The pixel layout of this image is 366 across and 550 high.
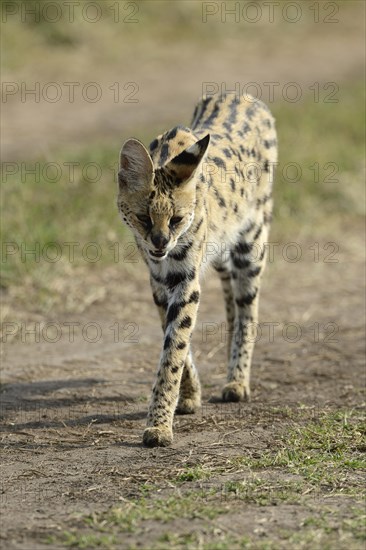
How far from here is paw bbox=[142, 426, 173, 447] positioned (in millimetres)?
5785

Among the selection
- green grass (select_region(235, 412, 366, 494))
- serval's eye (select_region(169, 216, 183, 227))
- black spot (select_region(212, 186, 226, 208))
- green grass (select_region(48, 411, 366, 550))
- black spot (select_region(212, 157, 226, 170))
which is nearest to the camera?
green grass (select_region(48, 411, 366, 550))

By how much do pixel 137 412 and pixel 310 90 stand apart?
421 inches

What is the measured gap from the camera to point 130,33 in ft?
59.1

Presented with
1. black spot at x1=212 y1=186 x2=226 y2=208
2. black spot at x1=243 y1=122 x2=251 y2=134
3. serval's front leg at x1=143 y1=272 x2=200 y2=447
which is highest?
black spot at x1=243 y1=122 x2=251 y2=134

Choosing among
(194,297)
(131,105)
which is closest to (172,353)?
(194,297)

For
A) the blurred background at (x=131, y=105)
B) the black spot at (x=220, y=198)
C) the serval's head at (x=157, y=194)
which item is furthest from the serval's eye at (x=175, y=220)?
the blurred background at (x=131, y=105)

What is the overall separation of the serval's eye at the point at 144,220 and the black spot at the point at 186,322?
0.64 m

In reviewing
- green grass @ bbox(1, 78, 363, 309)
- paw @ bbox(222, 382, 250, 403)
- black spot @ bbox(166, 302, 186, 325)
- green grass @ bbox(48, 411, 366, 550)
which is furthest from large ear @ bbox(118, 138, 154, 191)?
green grass @ bbox(1, 78, 363, 309)

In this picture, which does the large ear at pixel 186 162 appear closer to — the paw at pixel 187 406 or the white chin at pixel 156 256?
the white chin at pixel 156 256

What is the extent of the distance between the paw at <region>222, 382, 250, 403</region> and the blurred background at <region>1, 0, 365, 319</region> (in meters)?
2.16

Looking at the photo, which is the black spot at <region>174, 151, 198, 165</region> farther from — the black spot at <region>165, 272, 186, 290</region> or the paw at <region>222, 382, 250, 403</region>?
the paw at <region>222, 382, 250, 403</region>

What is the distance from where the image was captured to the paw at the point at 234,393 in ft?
22.5

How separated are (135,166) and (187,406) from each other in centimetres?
154

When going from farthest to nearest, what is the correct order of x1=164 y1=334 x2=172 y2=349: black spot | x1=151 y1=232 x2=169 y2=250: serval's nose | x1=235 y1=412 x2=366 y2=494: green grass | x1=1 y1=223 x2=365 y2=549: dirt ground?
x1=164 y1=334 x2=172 y2=349: black spot
x1=151 y1=232 x2=169 y2=250: serval's nose
x1=235 y1=412 x2=366 y2=494: green grass
x1=1 y1=223 x2=365 y2=549: dirt ground
